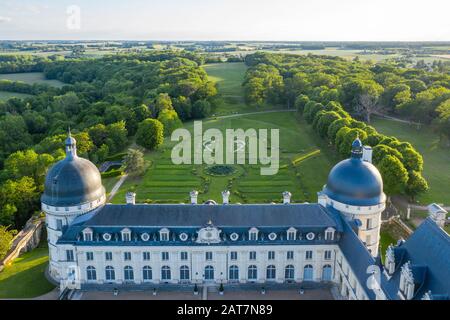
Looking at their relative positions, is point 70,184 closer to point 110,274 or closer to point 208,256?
point 110,274

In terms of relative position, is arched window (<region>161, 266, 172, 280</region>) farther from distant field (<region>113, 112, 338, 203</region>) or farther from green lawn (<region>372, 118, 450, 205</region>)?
green lawn (<region>372, 118, 450, 205</region>)

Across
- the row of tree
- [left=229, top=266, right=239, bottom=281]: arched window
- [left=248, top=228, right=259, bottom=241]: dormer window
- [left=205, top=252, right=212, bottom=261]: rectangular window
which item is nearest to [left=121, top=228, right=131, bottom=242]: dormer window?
[left=205, top=252, right=212, bottom=261]: rectangular window

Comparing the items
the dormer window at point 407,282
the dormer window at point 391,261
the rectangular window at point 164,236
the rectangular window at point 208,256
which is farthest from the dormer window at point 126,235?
the dormer window at point 407,282

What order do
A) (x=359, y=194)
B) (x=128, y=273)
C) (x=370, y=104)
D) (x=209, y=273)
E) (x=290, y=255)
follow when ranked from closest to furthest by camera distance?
1. (x=128, y=273)
2. (x=290, y=255)
3. (x=209, y=273)
4. (x=359, y=194)
5. (x=370, y=104)

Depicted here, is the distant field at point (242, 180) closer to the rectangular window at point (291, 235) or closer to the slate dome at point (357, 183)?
the slate dome at point (357, 183)

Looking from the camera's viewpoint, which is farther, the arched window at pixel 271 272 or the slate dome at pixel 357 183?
the slate dome at pixel 357 183

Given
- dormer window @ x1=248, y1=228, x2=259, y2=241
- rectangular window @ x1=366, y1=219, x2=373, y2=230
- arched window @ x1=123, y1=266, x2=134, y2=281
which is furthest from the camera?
rectangular window @ x1=366, y1=219, x2=373, y2=230

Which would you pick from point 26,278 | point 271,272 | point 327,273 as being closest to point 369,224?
point 327,273
